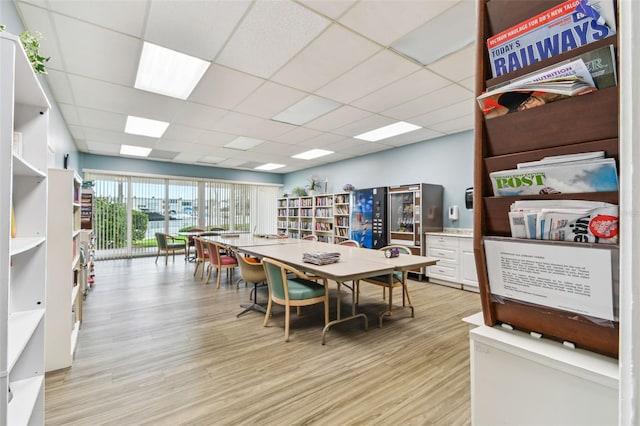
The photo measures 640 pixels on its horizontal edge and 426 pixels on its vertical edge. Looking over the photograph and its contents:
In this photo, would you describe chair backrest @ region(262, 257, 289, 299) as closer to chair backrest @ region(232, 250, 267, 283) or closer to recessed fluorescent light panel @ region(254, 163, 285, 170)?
chair backrest @ region(232, 250, 267, 283)

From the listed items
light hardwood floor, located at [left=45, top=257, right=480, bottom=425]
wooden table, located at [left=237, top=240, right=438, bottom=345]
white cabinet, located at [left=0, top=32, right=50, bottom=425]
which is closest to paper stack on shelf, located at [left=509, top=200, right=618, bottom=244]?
light hardwood floor, located at [left=45, top=257, right=480, bottom=425]

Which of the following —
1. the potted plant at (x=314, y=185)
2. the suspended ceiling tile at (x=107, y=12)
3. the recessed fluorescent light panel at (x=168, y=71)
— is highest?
the recessed fluorescent light panel at (x=168, y=71)

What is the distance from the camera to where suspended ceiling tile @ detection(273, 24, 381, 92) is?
2583 millimetres

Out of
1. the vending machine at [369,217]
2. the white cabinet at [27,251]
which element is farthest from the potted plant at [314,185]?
the white cabinet at [27,251]

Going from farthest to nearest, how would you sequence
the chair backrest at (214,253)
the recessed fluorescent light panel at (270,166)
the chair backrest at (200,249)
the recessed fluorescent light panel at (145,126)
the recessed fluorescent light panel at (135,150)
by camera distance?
the recessed fluorescent light panel at (270,166)
the recessed fluorescent light panel at (135,150)
the chair backrest at (200,249)
the recessed fluorescent light panel at (145,126)
the chair backrest at (214,253)

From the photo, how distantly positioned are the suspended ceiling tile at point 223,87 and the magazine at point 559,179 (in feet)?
10.3

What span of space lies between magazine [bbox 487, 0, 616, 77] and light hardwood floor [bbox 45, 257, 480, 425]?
192 centimetres

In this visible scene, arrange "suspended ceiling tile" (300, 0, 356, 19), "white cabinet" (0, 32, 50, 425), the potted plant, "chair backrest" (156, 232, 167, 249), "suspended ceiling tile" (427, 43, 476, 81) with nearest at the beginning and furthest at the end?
"white cabinet" (0, 32, 50, 425), "suspended ceiling tile" (300, 0, 356, 19), "suspended ceiling tile" (427, 43, 476, 81), "chair backrest" (156, 232, 167, 249), the potted plant

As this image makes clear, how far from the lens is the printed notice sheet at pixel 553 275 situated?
0.65 meters

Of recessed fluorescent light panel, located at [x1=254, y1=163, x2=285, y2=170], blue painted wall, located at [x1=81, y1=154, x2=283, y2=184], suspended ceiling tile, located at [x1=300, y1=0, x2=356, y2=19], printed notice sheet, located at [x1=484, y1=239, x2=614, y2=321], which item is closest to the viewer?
printed notice sheet, located at [x1=484, y1=239, x2=614, y2=321]

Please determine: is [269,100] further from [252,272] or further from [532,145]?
Result: [532,145]

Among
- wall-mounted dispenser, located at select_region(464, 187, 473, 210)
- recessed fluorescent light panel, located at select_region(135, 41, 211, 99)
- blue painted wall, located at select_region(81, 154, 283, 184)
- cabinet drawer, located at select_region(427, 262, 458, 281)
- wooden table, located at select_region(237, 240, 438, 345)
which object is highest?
recessed fluorescent light panel, located at select_region(135, 41, 211, 99)

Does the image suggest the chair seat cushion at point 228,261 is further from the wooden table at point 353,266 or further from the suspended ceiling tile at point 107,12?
the suspended ceiling tile at point 107,12

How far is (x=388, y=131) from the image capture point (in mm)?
5391
